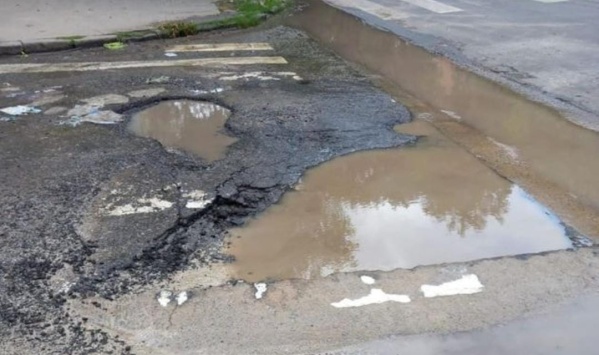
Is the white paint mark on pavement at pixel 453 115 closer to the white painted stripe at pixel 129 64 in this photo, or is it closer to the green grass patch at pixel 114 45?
the white painted stripe at pixel 129 64

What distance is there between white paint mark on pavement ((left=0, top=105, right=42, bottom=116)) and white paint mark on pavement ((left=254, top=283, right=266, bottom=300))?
4148mm

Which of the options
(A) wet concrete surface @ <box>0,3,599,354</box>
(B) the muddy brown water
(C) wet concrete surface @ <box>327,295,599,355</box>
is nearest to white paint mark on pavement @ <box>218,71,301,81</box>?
(A) wet concrete surface @ <box>0,3,599,354</box>

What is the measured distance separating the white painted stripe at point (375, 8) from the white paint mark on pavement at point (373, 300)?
897 cm

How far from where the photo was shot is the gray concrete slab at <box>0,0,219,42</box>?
1092 centimetres

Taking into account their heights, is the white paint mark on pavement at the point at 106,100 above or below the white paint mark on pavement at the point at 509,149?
above

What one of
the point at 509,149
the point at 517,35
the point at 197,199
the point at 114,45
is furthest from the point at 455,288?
the point at 114,45

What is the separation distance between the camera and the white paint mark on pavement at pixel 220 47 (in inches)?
402

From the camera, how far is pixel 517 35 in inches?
417

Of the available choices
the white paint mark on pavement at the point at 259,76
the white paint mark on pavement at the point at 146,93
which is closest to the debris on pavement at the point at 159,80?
the white paint mark on pavement at the point at 146,93

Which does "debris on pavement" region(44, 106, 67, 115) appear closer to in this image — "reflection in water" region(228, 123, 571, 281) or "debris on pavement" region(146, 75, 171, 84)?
"debris on pavement" region(146, 75, 171, 84)

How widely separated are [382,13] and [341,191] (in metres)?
7.98

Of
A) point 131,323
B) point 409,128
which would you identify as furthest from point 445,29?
point 131,323

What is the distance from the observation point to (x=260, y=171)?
5.69 m

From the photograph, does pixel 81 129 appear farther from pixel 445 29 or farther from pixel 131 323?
pixel 445 29
